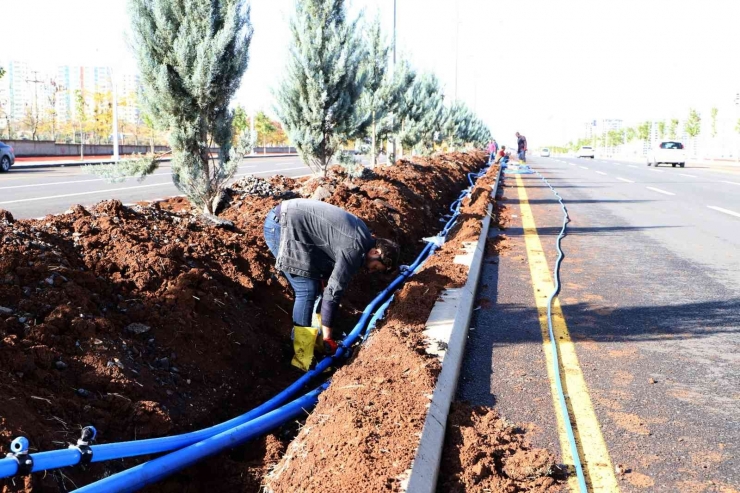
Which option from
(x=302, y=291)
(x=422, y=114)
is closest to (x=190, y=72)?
(x=302, y=291)

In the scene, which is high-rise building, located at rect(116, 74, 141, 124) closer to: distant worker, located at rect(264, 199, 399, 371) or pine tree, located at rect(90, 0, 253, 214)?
pine tree, located at rect(90, 0, 253, 214)

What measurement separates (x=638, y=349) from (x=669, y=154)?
39347 millimetres

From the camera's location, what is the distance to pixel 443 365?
4145mm

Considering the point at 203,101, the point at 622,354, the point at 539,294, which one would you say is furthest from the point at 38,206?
the point at 622,354

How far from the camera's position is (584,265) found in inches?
321

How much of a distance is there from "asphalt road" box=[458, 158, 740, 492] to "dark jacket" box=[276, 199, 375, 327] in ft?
3.54

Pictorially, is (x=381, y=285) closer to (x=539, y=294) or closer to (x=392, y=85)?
(x=539, y=294)

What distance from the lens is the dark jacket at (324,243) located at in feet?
15.3

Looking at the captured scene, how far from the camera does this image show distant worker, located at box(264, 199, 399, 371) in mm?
4660

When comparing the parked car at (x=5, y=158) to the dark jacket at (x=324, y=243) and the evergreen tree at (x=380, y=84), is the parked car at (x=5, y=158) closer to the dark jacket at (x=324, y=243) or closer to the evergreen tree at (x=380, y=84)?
the evergreen tree at (x=380, y=84)

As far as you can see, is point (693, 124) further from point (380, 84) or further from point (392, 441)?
point (392, 441)

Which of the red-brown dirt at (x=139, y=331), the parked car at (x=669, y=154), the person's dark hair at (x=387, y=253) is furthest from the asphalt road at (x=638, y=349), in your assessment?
the parked car at (x=669, y=154)

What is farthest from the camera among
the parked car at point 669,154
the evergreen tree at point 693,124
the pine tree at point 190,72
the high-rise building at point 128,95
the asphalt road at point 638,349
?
the evergreen tree at point 693,124

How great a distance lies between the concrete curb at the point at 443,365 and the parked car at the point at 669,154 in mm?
37166
